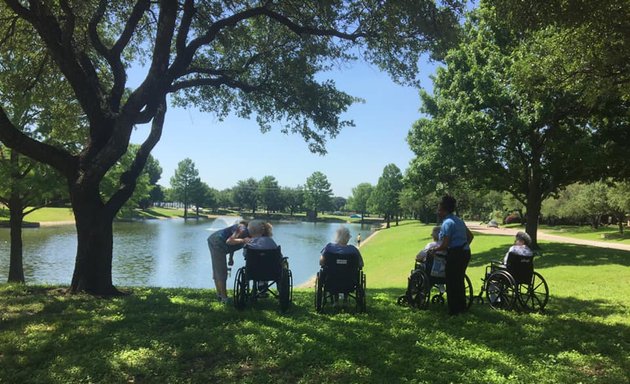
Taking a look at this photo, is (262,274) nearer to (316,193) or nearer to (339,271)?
(339,271)

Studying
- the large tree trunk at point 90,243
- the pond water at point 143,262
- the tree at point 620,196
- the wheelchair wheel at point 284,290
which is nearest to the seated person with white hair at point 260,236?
the wheelchair wheel at point 284,290

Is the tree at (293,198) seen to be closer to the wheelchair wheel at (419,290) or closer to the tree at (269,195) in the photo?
the tree at (269,195)

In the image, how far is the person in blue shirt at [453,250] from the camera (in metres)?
6.37

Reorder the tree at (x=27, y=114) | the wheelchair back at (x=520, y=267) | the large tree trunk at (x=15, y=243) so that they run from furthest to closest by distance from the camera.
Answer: the large tree trunk at (x=15, y=243) → the tree at (x=27, y=114) → the wheelchair back at (x=520, y=267)

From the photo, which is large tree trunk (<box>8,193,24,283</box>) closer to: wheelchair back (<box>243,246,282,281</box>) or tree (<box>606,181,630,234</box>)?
wheelchair back (<box>243,246,282,281</box>)

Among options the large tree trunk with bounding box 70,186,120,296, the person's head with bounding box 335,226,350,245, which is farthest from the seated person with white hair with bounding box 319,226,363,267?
the large tree trunk with bounding box 70,186,120,296

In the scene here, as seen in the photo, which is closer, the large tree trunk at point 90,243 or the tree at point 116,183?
the large tree trunk at point 90,243

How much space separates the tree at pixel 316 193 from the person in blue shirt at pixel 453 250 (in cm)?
11501

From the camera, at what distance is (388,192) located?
278 feet

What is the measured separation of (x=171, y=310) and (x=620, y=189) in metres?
32.7

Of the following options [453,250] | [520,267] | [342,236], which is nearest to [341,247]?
[342,236]

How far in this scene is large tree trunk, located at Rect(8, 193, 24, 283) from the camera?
15.4 meters

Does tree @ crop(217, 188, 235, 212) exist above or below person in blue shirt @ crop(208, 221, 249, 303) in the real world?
above

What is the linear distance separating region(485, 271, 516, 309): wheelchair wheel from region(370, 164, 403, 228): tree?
7395cm
